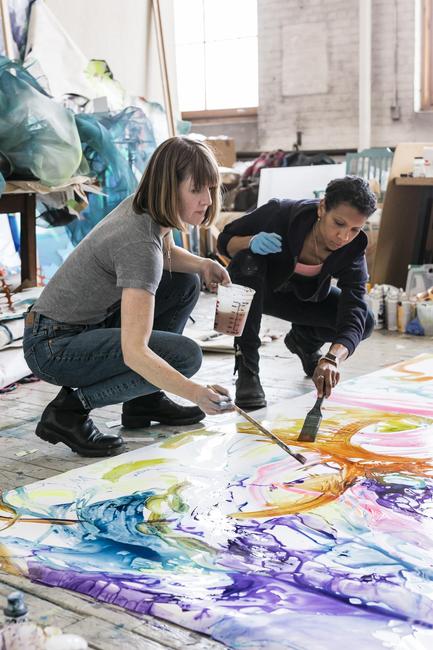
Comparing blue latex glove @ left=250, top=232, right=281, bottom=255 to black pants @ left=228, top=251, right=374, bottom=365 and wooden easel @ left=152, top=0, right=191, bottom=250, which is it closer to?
black pants @ left=228, top=251, right=374, bottom=365

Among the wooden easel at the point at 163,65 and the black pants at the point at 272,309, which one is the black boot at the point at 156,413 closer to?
the black pants at the point at 272,309

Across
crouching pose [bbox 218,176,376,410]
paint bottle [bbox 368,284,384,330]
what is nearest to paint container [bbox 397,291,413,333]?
paint bottle [bbox 368,284,384,330]

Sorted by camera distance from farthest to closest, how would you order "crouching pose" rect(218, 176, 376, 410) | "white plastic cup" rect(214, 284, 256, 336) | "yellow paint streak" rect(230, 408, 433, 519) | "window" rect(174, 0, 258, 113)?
1. "window" rect(174, 0, 258, 113)
2. "crouching pose" rect(218, 176, 376, 410)
3. "white plastic cup" rect(214, 284, 256, 336)
4. "yellow paint streak" rect(230, 408, 433, 519)

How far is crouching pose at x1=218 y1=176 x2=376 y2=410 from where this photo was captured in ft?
9.45

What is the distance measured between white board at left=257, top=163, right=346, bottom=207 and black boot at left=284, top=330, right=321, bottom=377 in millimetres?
3140

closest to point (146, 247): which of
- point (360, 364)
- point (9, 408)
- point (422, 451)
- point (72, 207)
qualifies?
point (422, 451)

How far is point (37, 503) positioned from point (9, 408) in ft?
3.79

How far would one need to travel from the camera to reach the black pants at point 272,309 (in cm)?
305

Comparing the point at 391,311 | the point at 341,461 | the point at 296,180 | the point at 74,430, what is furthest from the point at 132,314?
the point at 296,180

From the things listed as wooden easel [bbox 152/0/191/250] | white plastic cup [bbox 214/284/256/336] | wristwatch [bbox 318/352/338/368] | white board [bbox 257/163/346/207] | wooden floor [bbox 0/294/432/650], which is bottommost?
wooden floor [bbox 0/294/432/650]

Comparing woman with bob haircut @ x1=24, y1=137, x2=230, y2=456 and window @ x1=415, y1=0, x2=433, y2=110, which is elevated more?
window @ x1=415, y1=0, x2=433, y2=110

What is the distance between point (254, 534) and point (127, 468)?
21.3 inches

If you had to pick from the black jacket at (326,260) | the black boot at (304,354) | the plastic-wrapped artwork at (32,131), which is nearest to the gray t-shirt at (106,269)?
the black jacket at (326,260)

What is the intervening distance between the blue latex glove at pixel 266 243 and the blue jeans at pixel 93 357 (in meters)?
0.54
